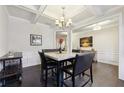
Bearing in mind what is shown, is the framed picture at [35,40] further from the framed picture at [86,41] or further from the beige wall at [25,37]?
the framed picture at [86,41]

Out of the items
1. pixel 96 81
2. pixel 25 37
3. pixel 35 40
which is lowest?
pixel 96 81

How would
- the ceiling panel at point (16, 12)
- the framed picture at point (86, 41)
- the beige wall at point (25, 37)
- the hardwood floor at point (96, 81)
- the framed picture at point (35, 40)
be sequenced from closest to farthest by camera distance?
the hardwood floor at point (96, 81)
the ceiling panel at point (16, 12)
the beige wall at point (25, 37)
the framed picture at point (35, 40)
the framed picture at point (86, 41)

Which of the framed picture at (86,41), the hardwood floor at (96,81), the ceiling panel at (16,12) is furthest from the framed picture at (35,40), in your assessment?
the framed picture at (86,41)

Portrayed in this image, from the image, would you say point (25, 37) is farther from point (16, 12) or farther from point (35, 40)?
point (16, 12)

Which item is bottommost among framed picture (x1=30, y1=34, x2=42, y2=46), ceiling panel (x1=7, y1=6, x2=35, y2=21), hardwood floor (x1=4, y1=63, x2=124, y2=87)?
hardwood floor (x1=4, y1=63, x2=124, y2=87)

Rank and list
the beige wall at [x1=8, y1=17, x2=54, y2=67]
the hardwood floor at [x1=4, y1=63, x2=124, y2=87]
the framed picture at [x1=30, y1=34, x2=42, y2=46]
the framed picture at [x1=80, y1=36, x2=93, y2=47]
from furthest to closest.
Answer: the framed picture at [x1=80, y1=36, x2=93, y2=47], the framed picture at [x1=30, y1=34, x2=42, y2=46], the beige wall at [x1=8, y1=17, x2=54, y2=67], the hardwood floor at [x1=4, y1=63, x2=124, y2=87]

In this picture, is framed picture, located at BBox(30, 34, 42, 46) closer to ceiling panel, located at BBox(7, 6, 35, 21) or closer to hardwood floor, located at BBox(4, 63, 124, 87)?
ceiling panel, located at BBox(7, 6, 35, 21)

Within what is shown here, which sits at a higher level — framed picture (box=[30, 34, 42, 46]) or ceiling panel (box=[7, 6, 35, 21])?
ceiling panel (box=[7, 6, 35, 21])

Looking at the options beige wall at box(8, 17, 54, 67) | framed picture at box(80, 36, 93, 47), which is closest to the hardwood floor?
beige wall at box(8, 17, 54, 67)

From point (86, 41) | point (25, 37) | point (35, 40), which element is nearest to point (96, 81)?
point (35, 40)

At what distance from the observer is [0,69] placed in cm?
234

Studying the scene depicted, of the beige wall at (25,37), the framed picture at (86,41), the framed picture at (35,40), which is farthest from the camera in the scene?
the framed picture at (86,41)
